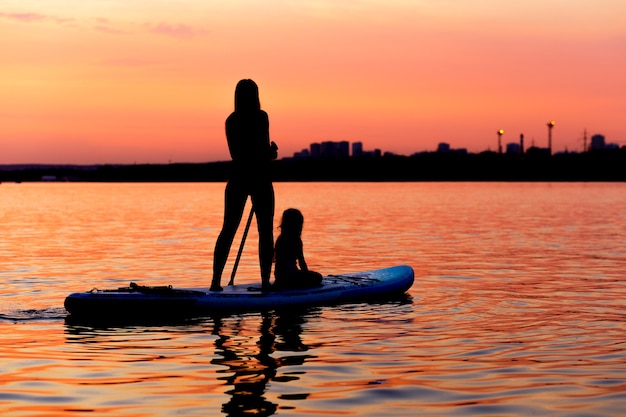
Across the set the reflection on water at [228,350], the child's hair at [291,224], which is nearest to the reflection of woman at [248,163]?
the child's hair at [291,224]

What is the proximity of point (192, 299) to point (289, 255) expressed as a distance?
5.43 feet

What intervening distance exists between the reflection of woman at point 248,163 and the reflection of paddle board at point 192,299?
1.66 ft

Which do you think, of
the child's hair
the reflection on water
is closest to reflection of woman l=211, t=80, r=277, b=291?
the child's hair

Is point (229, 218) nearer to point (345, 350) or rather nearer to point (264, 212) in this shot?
point (264, 212)

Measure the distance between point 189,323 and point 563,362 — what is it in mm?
4646

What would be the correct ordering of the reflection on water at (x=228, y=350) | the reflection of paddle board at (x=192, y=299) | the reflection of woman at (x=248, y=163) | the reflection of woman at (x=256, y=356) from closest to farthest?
1. the reflection of woman at (x=256, y=356)
2. the reflection on water at (x=228, y=350)
3. the reflection of paddle board at (x=192, y=299)
4. the reflection of woman at (x=248, y=163)

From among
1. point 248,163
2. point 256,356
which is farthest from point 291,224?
point 256,356

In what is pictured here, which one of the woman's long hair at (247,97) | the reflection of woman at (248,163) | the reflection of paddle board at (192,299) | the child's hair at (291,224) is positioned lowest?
the reflection of paddle board at (192,299)

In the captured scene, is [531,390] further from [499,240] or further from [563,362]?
[499,240]

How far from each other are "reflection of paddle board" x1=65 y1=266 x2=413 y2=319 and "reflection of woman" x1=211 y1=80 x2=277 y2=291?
51 cm

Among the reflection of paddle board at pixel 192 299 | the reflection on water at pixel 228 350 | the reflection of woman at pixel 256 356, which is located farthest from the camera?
the reflection of paddle board at pixel 192 299

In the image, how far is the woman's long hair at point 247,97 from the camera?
1251cm

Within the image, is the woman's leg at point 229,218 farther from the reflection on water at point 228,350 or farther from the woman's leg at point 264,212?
the reflection on water at point 228,350

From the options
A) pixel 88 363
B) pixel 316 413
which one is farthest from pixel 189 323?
pixel 316 413
